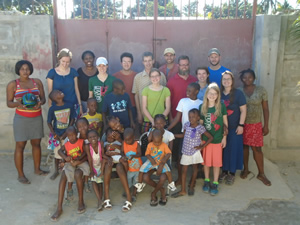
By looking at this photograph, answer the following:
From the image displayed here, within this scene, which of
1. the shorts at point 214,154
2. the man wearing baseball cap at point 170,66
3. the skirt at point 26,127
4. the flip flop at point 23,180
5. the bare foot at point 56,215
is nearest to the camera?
the bare foot at point 56,215

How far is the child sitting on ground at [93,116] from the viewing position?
3729 mm

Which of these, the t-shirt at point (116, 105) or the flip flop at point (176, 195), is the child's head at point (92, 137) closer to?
the t-shirt at point (116, 105)

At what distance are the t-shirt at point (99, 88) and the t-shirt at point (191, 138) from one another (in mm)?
1248

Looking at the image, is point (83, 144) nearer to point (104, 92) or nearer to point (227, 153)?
point (104, 92)

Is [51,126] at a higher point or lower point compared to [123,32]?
lower

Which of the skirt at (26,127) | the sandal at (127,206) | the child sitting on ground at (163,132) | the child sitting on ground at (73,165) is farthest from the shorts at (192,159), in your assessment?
the skirt at (26,127)

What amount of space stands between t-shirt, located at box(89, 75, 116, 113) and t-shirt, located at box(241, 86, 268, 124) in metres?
1.91

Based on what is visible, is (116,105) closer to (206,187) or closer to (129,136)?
(129,136)

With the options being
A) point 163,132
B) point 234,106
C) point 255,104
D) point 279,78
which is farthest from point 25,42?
point 279,78

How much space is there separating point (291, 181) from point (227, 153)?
118 centimetres

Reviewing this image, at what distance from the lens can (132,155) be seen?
3.37 m

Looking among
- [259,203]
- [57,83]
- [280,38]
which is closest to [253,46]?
[280,38]

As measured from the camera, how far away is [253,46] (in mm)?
4848

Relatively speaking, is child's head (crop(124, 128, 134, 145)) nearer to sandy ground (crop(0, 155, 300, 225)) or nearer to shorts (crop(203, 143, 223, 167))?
sandy ground (crop(0, 155, 300, 225))
